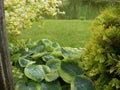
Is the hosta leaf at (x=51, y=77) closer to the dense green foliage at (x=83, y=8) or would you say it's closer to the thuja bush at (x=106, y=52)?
the thuja bush at (x=106, y=52)

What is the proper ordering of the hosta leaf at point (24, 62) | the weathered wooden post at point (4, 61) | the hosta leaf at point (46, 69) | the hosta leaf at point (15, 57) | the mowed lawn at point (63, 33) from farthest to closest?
the mowed lawn at point (63, 33) < the hosta leaf at point (15, 57) < the hosta leaf at point (24, 62) < the hosta leaf at point (46, 69) < the weathered wooden post at point (4, 61)

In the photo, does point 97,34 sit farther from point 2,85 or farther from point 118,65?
point 2,85

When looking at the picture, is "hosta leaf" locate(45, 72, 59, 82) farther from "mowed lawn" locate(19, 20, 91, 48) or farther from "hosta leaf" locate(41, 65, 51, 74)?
"mowed lawn" locate(19, 20, 91, 48)

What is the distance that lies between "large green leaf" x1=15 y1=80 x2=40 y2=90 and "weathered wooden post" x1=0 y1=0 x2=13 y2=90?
0.65m

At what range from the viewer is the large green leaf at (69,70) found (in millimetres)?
4020

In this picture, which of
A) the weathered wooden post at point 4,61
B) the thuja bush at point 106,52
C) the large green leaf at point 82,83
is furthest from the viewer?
the large green leaf at point 82,83

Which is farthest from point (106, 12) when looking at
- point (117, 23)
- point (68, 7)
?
point (68, 7)

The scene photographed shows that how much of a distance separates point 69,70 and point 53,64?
30cm

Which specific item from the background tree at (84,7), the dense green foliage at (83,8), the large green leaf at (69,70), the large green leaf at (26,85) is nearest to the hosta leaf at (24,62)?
the large green leaf at (26,85)

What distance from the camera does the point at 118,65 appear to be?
3240 mm

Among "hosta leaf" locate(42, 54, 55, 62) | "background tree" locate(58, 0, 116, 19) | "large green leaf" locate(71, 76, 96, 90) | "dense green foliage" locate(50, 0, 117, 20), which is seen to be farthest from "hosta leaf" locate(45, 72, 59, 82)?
"background tree" locate(58, 0, 116, 19)

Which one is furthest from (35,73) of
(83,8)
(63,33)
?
(83,8)

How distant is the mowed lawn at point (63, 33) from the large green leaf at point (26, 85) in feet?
8.49

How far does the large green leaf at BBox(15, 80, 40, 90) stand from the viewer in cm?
402
